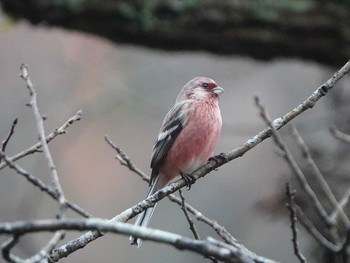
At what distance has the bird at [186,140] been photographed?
5.21 meters

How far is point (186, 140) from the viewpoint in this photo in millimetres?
5344

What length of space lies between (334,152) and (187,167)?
1903 mm

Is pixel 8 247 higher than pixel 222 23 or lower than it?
lower

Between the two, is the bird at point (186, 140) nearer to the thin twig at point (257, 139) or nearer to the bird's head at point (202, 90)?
the bird's head at point (202, 90)

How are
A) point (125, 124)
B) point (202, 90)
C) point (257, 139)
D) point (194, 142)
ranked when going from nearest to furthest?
point (257, 139) → point (194, 142) → point (202, 90) → point (125, 124)

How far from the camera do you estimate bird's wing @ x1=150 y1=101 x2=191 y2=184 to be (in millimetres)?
5363

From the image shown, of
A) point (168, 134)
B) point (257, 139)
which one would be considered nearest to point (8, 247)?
point (257, 139)

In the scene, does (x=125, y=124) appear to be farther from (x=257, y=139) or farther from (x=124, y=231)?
(x=124, y=231)

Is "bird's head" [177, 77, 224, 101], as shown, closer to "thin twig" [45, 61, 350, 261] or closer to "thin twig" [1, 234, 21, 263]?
"thin twig" [45, 61, 350, 261]

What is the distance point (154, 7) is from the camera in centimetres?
585

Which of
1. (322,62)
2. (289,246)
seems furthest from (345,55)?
(289,246)

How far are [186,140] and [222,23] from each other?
1095 mm

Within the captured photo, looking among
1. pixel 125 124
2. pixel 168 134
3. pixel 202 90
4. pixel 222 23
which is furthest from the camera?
pixel 125 124

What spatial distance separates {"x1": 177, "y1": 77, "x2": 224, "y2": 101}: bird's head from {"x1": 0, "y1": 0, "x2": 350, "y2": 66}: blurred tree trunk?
1.31ft
